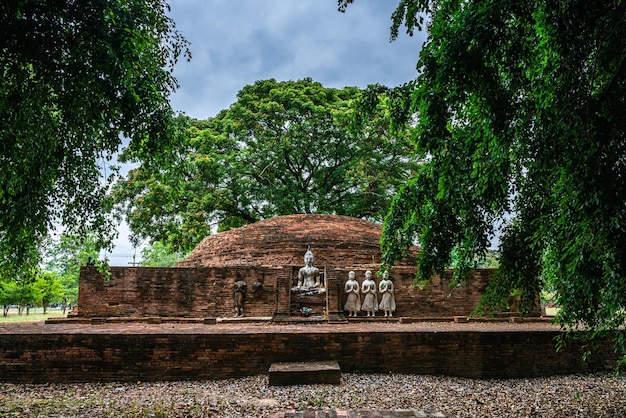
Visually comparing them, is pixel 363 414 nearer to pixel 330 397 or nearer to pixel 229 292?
pixel 330 397

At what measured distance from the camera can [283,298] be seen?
1034cm

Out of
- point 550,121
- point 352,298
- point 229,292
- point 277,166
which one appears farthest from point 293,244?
point 550,121

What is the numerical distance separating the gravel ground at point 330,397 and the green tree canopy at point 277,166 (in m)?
10.4

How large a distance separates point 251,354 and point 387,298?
531 cm

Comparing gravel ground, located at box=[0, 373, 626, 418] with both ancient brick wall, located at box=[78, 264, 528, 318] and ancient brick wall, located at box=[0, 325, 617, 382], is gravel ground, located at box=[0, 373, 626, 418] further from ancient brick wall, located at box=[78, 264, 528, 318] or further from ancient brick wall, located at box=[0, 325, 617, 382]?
ancient brick wall, located at box=[78, 264, 528, 318]

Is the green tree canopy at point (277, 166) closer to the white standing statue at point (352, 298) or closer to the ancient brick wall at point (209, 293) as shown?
the ancient brick wall at point (209, 293)

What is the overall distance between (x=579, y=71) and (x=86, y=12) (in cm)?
405

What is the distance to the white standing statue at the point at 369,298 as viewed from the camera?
1046 centimetres

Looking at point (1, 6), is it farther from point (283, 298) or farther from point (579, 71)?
point (283, 298)

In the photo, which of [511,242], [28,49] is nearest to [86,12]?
[28,49]

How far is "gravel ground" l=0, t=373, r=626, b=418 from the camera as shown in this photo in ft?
14.8

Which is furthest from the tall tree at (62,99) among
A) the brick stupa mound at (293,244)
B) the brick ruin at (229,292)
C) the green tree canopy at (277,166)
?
the green tree canopy at (277,166)

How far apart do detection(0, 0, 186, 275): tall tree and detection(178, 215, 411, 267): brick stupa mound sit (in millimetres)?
8391

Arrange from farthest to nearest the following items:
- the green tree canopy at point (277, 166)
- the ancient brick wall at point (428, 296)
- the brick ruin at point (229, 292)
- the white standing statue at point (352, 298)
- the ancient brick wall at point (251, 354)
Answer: the green tree canopy at point (277, 166)
the ancient brick wall at point (428, 296)
the brick ruin at point (229, 292)
the white standing statue at point (352, 298)
the ancient brick wall at point (251, 354)
